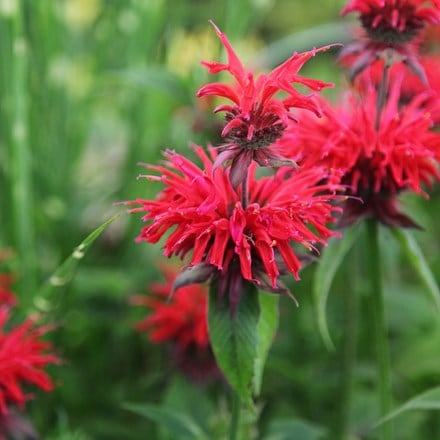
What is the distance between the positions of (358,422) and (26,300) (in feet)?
1.85

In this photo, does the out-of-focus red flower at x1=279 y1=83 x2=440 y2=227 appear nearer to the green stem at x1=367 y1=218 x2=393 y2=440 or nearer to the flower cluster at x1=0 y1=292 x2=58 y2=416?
the green stem at x1=367 y1=218 x2=393 y2=440

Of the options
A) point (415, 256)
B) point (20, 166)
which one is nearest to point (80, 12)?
point (20, 166)

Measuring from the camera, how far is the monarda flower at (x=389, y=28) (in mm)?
812

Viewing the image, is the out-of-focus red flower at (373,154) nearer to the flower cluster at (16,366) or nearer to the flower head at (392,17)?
the flower head at (392,17)

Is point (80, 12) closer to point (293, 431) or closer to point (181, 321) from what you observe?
point (181, 321)

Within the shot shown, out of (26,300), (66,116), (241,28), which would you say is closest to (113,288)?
(26,300)

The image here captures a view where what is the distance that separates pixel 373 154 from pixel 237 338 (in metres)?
0.27

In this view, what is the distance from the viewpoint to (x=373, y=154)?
0.83 meters

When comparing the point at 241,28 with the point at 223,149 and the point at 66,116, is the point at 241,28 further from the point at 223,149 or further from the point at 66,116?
the point at 223,149

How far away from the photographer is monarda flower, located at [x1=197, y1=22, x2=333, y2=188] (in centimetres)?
65

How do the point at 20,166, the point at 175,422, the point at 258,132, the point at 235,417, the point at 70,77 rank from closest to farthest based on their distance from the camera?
1. the point at 258,132
2. the point at 235,417
3. the point at 175,422
4. the point at 20,166
5. the point at 70,77

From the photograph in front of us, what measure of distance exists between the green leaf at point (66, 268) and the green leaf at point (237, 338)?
0.42 feet

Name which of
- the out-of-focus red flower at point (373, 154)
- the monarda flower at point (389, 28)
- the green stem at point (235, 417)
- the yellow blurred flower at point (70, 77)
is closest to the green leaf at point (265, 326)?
the green stem at point (235, 417)

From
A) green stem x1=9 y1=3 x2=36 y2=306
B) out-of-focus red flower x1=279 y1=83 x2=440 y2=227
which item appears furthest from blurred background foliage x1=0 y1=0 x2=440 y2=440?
out-of-focus red flower x1=279 y1=83 x2=440 y2=227
